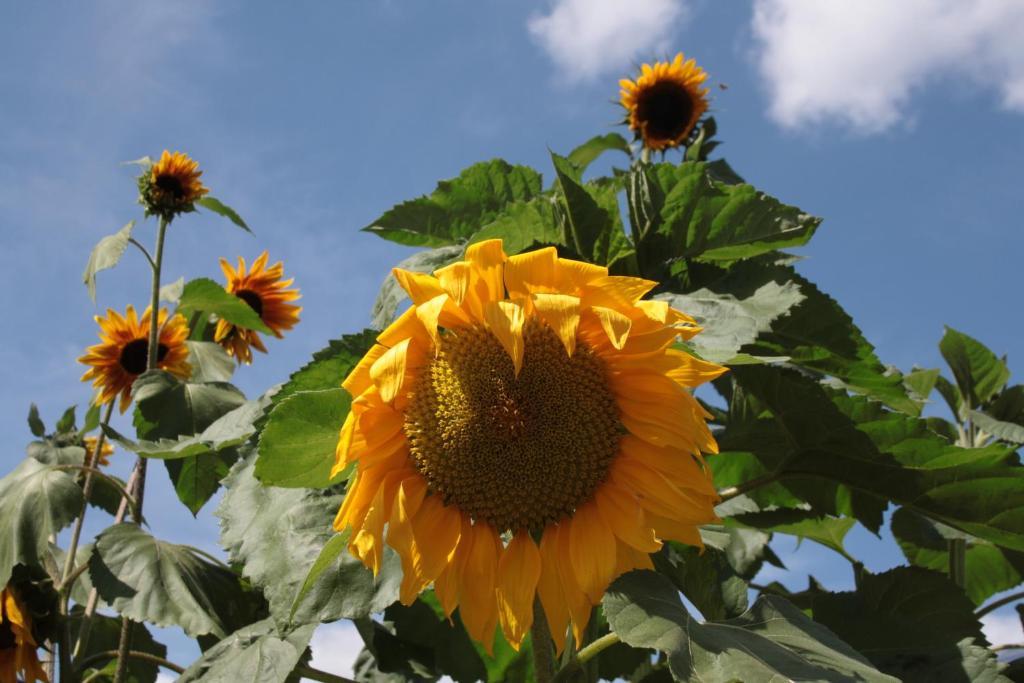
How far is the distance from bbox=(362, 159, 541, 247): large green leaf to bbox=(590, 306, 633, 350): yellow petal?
54cm

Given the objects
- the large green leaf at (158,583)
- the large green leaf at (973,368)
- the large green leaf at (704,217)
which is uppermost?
the large green leaf at (973,368)

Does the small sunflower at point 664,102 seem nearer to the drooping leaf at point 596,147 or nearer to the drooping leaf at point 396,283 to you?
the drooping leaf at point 596,147

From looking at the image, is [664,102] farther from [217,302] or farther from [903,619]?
[903,619]

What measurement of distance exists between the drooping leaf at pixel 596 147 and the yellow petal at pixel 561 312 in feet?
8.09

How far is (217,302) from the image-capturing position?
310cm

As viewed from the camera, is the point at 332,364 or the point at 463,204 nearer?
the point at 332,364

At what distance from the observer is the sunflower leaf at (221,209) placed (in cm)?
347

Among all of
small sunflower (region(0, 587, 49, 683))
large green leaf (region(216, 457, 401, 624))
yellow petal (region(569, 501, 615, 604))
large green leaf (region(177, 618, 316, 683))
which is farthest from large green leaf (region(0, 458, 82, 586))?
yellow petal (region(569, 501, 615, 604))

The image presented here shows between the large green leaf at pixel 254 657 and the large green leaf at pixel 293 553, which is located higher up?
the large green leaf at pixel 293 553

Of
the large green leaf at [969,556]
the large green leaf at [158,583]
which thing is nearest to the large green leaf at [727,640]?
the large green leaf at [969,556]

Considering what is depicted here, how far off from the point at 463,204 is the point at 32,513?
1.22 meters

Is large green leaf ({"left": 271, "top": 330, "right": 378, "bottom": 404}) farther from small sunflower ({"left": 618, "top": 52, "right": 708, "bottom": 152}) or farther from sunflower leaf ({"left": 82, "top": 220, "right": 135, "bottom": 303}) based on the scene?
small sunflower ({"left": 618, "top": 52, "right": 708, "bottom": 152})

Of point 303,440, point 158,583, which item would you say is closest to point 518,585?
point 303,440

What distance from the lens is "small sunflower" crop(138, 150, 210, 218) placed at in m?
3.49
